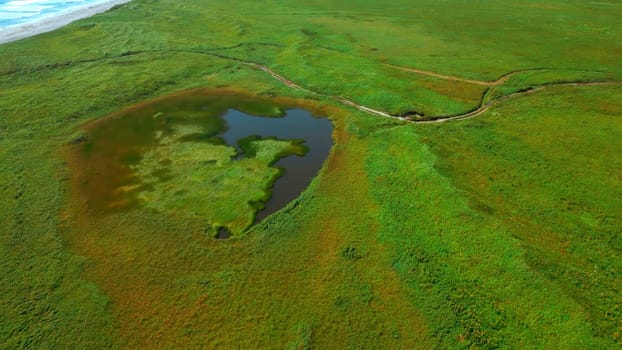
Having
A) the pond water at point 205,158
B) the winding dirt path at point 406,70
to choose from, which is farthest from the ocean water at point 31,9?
the pond water at point 205,158

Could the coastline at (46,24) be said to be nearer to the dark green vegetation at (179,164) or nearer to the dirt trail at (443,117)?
the dark green vegetation at (179,164)

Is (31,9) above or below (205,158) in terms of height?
above

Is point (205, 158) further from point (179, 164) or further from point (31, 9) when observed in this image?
point (31, 9)

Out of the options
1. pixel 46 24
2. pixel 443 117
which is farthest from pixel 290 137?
A: pixel 46 24

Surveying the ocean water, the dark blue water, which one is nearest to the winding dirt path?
the dark blue water

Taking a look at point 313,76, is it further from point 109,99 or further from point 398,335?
point 398,335

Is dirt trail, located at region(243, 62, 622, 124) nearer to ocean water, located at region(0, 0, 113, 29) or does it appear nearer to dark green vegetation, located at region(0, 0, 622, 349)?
dark green vegetation, located at region(0, 0, 622, 349)
